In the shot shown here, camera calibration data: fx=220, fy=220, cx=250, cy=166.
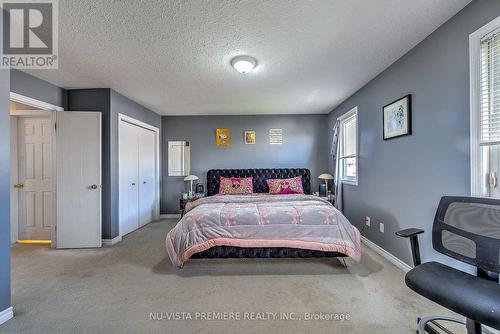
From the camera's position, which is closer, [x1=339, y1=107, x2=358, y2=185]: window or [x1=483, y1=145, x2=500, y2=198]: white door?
[x1=483, y1=145, x2=500, y2=198]: white door

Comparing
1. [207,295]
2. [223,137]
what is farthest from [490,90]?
[223,137]

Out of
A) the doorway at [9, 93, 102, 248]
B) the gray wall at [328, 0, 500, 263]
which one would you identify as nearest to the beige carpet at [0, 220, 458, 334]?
the doorway at [9, 93, 102, 248]

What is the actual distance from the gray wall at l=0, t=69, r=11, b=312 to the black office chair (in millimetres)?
3024

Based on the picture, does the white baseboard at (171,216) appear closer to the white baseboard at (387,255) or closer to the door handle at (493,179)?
the white baseboard at (387,255)

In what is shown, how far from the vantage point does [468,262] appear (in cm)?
145

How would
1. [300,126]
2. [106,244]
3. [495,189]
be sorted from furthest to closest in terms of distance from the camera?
[300,126] < [106,244] < [495,189]

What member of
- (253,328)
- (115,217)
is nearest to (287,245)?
(253,328)

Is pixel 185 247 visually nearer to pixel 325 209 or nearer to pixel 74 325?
pixel 74 325

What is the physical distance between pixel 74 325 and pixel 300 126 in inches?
190

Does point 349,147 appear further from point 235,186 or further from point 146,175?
point 146,175

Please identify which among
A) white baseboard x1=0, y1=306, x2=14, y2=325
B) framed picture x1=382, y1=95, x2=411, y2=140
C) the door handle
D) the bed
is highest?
framed picture x1=382, y1=95, x2=411, y2=140

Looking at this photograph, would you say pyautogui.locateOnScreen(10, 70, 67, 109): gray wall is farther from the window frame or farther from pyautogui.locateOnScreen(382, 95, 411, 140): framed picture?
the window frame

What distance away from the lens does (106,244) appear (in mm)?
3502

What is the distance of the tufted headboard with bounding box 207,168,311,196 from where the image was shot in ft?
16.2
